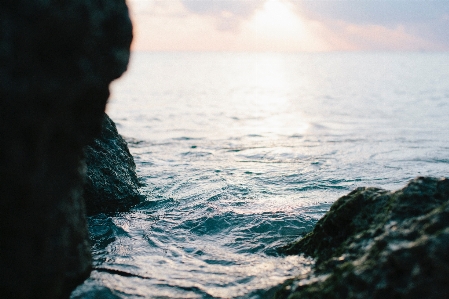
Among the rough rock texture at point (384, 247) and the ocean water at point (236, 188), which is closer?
the rough rock texture at point (384, 247)

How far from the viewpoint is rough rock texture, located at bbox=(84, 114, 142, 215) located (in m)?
5.69

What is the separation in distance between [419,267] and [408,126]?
13.6 metres

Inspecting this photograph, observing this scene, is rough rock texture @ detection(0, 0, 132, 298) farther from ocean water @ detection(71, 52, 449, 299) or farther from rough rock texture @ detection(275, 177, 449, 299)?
rough rock texture @ detection(275, 177, 449, 299)

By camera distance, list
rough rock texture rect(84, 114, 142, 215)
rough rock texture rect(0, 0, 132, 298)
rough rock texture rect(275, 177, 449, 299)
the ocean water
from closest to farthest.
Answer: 1. rough rock texture rect(275, 177, 449, 299)
2. rough rock texture rect(0, 0, 132, 298)
3. the ocean water
4. rough rock texture rect(84, 114, 142, 215)

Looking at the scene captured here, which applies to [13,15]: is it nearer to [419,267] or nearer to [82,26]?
[82,26]

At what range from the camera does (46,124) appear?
2705mm

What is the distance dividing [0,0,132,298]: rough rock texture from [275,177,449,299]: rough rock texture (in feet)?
5.60

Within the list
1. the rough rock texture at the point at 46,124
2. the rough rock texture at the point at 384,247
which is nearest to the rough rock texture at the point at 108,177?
the rough rock texture at the point at 46,124

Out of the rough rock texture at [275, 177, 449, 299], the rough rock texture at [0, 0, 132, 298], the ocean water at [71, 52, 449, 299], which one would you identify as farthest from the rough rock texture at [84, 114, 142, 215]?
the rough rock texture at [275, 177, 449, 299]

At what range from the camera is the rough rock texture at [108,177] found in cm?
569

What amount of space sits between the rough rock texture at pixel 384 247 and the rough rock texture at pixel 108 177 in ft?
10.3

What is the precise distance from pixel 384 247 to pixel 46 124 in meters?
2.30

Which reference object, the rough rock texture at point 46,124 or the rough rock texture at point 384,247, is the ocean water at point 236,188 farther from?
the rough rock texture at point 46,124

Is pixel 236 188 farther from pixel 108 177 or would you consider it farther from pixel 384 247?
pixel 384 247
